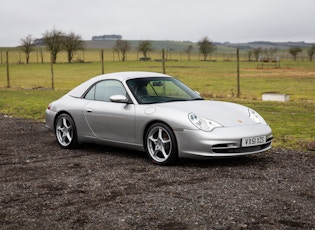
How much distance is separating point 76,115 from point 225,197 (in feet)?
12.7

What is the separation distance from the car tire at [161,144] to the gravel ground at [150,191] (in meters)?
0.14

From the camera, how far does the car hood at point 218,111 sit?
693 cm

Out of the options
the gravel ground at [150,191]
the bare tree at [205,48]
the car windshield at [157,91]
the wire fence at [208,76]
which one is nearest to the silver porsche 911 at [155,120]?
the car windshield at [157,91]

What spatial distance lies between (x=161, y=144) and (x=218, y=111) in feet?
3.20

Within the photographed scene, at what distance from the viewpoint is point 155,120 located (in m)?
7.09

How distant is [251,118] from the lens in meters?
7.28

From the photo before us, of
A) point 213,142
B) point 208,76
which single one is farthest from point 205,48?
point 213,142

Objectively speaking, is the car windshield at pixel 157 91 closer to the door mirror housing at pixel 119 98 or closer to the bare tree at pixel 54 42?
the door mirror housing at pixel 119 98

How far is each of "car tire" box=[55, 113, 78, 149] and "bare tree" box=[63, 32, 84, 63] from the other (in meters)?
82.3

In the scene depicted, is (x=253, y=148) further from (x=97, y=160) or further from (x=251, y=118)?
(x=97, y=160)

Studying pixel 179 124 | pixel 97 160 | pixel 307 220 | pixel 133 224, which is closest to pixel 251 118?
pixel 179 124

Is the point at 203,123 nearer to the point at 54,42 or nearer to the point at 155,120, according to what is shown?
the point at 155,120

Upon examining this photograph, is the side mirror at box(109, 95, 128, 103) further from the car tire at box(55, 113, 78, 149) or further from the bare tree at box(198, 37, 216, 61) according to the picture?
the bare tree at box(198, 37, 216, 61)

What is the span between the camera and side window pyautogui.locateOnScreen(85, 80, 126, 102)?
791 cm
